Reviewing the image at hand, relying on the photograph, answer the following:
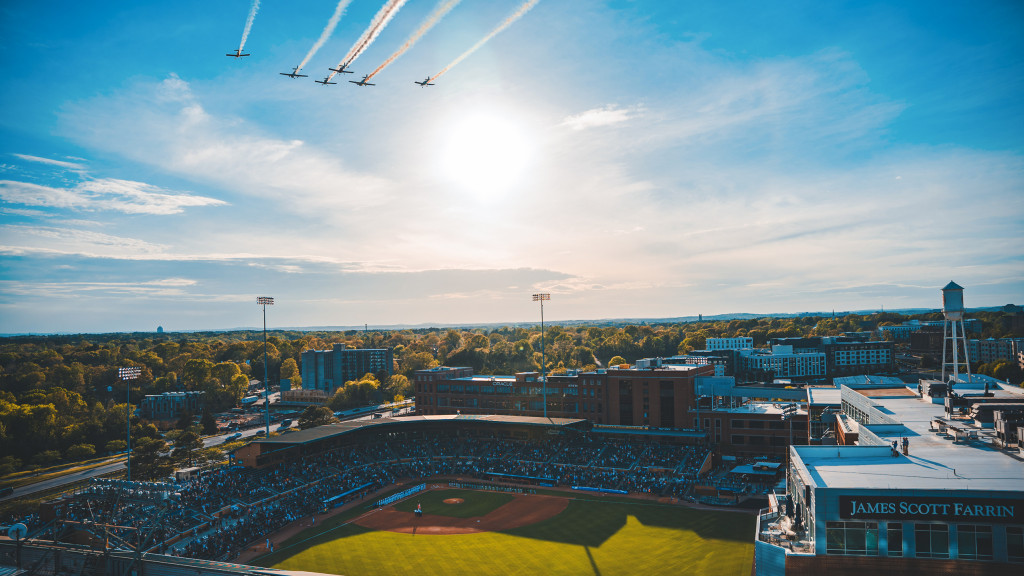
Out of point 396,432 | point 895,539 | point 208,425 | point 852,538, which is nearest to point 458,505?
point 396,432

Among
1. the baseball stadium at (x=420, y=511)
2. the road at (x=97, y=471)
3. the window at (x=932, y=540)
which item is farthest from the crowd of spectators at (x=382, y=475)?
the window at (x=932, y=540)

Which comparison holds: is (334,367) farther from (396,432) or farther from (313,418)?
(396,432)

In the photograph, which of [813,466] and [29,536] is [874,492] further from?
[29,536]

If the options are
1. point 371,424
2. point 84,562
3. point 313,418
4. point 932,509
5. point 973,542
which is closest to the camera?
point 973,542

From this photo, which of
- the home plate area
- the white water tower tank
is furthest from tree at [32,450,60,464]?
the white water tower tank

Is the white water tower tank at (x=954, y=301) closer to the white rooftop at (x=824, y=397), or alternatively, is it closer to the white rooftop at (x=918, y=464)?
the white rooftop at (x=918, y=464)

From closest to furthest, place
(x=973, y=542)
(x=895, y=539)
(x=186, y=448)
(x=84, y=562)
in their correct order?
(x=973, y=542) → (x=895, y=539) → (x=84, y=562) → (x=186, y=448)

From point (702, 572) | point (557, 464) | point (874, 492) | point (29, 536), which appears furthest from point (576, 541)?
point (29, 536)
